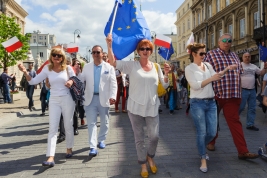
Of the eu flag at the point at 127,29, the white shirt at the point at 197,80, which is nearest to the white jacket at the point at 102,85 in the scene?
the eu flag at the point at 127,29

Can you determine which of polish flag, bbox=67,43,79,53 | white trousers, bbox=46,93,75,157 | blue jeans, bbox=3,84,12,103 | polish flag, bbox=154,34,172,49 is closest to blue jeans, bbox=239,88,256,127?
polish flag, bbox=154,34,172,49

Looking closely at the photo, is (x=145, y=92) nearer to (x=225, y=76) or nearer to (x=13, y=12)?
(x=225, y=76)

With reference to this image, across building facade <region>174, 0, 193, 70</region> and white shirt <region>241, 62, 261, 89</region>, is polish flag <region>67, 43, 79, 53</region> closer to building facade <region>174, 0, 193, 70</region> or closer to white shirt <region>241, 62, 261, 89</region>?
Result: white shirt <region>241, 62, 261, 89</region>

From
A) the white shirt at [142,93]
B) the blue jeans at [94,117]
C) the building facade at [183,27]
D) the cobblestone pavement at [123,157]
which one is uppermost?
the building facade at [183,27]

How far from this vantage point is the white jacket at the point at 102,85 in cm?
516

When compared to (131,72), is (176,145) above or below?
below

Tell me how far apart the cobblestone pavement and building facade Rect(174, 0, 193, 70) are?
1980 inches

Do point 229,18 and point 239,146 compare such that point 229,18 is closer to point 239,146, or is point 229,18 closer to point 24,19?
point 239,146

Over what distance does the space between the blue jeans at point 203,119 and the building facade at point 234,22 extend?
86.1ft

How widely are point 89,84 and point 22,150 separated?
1.92 metres

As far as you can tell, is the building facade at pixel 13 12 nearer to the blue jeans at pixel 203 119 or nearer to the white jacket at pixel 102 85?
the white jacket at pixel 102 85

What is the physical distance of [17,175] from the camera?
13.5ft

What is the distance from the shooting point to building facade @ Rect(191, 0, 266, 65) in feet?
97.7

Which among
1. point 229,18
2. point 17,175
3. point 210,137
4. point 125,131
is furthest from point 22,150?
point 229,18
